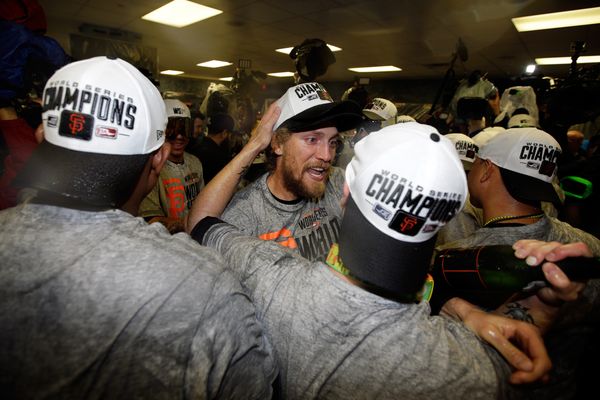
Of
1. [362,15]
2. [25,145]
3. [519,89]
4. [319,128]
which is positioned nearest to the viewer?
[25,145]

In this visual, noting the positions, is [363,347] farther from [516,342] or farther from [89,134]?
[89,134]

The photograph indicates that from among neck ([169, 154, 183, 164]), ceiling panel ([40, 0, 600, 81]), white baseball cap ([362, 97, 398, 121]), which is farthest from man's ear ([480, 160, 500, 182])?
ceiling panel ([40, 0, 600, 81])

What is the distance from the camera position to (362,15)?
589 centimetres

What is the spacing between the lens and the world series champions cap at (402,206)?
87 cm

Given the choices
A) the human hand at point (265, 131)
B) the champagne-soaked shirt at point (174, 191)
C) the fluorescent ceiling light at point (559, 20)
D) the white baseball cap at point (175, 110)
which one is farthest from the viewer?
the fluorescent ceiling light at point (559, 20)

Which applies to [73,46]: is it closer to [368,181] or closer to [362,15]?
[362,15]

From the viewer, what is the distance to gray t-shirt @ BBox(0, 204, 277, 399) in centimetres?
73

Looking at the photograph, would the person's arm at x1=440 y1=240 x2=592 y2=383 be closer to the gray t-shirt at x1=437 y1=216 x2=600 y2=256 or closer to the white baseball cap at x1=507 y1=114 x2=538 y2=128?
the gray t-shirt at x1=437 y1=216 x2=600 y2=256

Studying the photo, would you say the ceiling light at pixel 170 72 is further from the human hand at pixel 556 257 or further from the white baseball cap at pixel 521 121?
the human hand at pixel 556 257

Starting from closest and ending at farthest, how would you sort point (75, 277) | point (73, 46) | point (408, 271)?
point (75, 277) → point (408, 271) → point (73, 46)

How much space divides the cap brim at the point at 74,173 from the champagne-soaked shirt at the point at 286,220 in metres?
0.94

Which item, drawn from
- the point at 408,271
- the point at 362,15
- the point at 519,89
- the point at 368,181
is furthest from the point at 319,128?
the point at 362,15

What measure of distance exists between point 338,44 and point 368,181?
333 inches

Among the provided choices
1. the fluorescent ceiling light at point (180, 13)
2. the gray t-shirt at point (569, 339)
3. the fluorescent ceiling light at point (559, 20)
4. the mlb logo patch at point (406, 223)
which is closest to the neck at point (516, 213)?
the gray t-shirt at point (569, 339)
